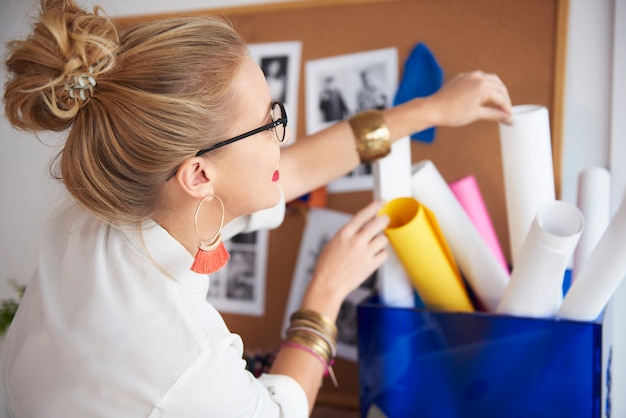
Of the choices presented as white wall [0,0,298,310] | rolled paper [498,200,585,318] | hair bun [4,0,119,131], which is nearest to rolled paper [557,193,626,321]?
rolled paper [498,200,585,318]

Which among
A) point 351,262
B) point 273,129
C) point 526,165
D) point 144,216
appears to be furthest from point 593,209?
point 144,216

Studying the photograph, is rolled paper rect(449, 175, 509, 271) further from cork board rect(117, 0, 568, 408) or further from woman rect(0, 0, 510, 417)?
woman rect(0, 0, 510, 417)

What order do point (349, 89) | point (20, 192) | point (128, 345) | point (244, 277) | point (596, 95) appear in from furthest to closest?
point (20, 192) < point (244, 277) < point (349, 89) < point (596, 95) < point (128, 345)

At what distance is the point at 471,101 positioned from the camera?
0.81m

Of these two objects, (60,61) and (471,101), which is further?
(471,101)

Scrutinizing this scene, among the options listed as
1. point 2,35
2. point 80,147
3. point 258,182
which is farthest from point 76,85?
point 2,35

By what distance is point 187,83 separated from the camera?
0.61 metres

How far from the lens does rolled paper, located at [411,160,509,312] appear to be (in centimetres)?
79

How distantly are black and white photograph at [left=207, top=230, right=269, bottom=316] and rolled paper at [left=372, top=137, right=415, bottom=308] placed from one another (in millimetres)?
355

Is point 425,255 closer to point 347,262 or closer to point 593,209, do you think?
point 347,262

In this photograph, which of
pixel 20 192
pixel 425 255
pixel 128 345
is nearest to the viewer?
pixel 128 345

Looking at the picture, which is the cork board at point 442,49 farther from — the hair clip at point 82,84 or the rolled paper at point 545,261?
the hair clip at point 82,84

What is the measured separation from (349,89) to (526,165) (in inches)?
14.8

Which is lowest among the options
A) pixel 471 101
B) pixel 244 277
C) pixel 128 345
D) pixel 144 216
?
pixel 244 277
